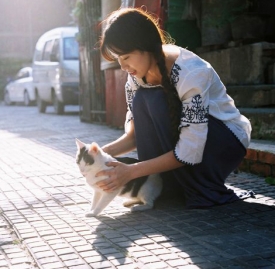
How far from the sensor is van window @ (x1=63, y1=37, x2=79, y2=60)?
41.3ft

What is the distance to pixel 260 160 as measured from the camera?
A: 181 inches

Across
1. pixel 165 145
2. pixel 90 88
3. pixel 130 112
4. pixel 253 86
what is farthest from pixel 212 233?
pixel 90 88

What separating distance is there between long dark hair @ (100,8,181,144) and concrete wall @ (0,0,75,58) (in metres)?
27.5

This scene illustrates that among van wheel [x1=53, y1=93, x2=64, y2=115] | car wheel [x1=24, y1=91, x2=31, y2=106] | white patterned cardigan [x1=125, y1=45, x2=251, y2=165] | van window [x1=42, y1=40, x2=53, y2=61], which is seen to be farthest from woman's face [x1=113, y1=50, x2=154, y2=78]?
car wheel [x1=24, y1=91, x2=31, y2=106]

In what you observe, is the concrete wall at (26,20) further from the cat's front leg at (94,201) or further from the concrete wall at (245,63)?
the cat's front leg at (94,201)

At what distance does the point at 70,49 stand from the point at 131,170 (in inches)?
385

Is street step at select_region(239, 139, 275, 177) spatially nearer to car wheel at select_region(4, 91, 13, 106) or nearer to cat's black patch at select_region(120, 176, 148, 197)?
cat's black patch at select_region(120, 176, 148, 197)

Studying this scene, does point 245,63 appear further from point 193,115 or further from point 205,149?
point 193,115

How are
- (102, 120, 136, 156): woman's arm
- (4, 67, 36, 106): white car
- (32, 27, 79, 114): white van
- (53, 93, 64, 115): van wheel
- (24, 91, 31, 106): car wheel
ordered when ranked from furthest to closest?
1. (24, 91, 31, 106): car wheel
2. (4, 67, 36, 106): white car
3. (53, 93, 64, 115): van wheel
4. (32, 27, 79, 114): white van
5. (102, 120, 136, 156): woman's arm

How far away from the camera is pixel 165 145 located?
3570mm

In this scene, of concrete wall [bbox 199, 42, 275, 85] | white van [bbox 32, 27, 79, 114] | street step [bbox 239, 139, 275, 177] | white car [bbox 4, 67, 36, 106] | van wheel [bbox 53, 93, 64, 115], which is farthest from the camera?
white car [bbox 4, 67, 36, 106]

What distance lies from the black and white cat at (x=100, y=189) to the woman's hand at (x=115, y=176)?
0.19 feet

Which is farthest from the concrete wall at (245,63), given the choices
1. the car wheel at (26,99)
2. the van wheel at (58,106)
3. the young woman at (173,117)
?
the car wheel at (26,99)

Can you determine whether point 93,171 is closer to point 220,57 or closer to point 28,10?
point 220,57
